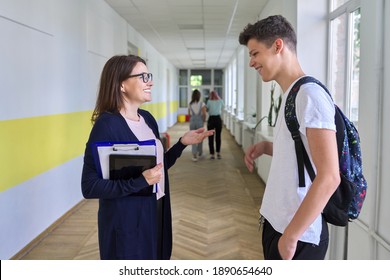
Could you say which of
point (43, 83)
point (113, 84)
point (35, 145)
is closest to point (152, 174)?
point (113, 84)

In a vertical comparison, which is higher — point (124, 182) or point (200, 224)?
point (124, 182)

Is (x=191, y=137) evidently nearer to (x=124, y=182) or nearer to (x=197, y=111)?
(x=124, y=182)

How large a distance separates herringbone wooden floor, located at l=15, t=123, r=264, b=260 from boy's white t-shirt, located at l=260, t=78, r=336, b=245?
2.26 metres

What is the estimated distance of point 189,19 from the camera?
8.00 metres

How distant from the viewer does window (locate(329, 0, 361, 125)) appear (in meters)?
3.52

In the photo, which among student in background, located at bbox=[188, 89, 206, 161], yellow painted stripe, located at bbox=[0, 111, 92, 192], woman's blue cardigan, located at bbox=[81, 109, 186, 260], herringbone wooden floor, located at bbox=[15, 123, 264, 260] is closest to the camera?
woman's blue cardigan, located at bbox=[81, 109, 186, 260]

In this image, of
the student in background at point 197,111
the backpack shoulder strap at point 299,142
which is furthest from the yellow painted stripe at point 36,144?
the student in background at point 197,111

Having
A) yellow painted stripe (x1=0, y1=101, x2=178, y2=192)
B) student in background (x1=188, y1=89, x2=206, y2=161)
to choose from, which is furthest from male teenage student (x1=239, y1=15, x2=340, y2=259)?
student in background (x1=188, y1=89, x2=206, y2=161)

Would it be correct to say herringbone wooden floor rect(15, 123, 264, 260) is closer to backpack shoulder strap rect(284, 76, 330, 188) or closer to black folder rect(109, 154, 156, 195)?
black folder rect(109, 154, 156, 195)

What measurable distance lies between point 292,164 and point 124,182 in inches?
28.3

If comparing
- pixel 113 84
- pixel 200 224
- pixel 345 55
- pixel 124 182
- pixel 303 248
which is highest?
pixel 345 55

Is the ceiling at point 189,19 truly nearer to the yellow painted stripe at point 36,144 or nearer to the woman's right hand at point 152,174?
the yellow painted stripe at point 36,144

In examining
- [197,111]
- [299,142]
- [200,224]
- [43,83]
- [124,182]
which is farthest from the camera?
[197,111]

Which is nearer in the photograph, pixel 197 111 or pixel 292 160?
pixel 292 160
